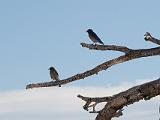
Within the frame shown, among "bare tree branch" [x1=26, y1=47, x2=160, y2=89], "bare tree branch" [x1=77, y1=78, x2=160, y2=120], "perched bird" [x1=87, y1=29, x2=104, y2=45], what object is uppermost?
"perched bird" [x1=87, y1=29, x2=104, y2=45]

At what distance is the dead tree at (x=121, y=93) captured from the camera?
9.82 meters

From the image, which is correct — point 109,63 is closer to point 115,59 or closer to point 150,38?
point 115,59

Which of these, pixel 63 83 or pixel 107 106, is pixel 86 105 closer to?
pixel 63 83

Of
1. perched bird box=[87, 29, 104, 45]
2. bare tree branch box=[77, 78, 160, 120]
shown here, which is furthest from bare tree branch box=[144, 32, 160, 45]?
perched bird box=[87, 29, 104, 45]

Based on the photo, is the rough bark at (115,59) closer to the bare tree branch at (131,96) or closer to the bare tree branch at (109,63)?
the bare tree branch at (109,63)

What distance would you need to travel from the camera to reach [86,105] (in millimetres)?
12164

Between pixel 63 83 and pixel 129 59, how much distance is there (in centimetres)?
182

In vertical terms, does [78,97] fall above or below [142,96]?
above

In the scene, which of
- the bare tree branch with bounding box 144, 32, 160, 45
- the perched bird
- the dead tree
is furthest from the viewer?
the perched bird

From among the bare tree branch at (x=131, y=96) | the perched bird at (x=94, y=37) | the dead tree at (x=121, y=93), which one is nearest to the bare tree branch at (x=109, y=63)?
the dead tree at (x=121, y=93)

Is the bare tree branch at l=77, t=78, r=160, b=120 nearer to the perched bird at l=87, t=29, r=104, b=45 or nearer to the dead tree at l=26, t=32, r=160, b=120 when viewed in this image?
the dead tree at l=26, t=32, r=160, b=120

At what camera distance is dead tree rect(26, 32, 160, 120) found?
387 inches

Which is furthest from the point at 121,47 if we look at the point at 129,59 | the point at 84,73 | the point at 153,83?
the point at 153,83

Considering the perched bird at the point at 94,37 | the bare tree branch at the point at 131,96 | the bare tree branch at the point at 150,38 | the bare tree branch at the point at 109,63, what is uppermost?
the perched bird at the point at 94,37
